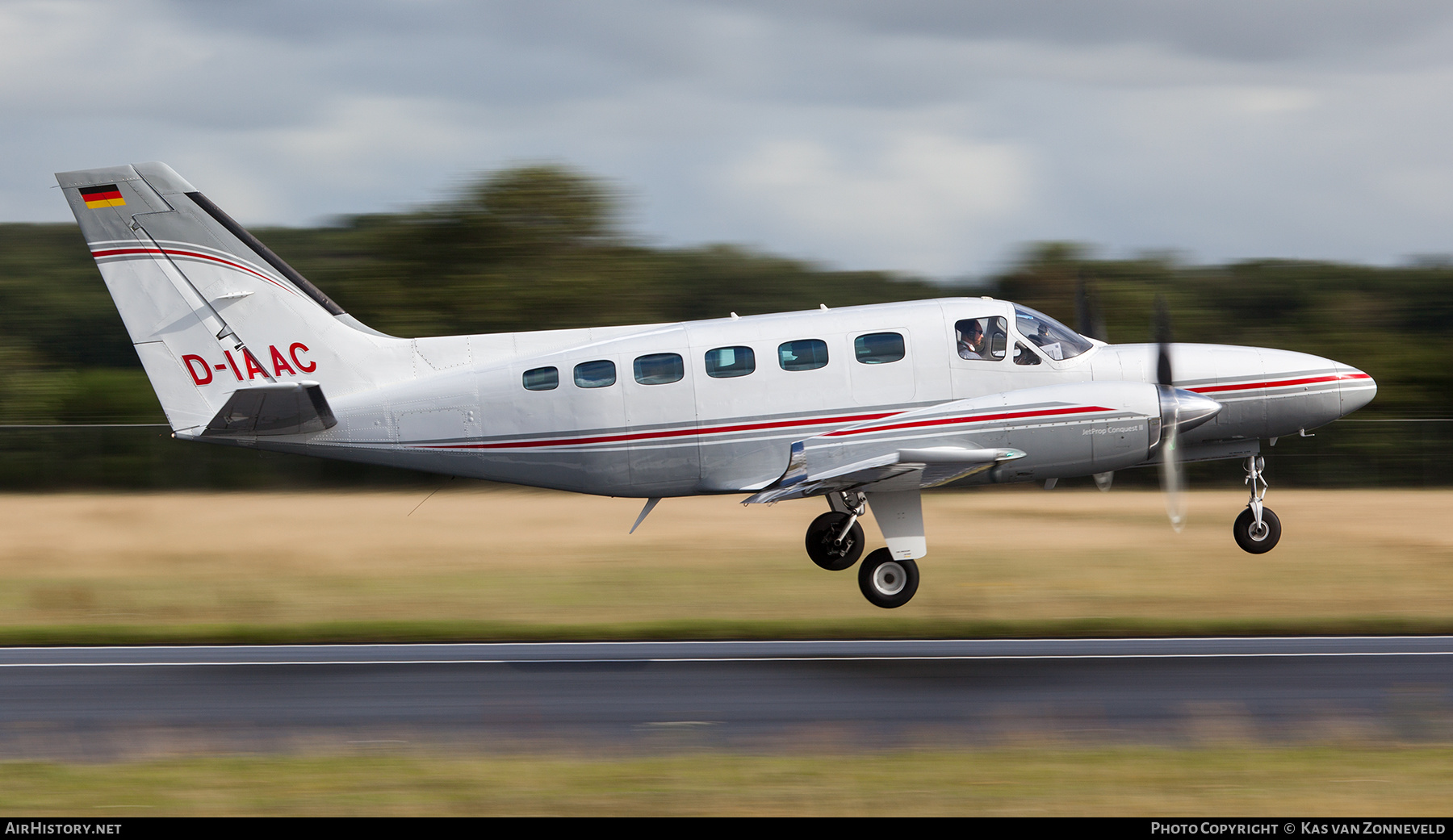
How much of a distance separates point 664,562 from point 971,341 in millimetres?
7975

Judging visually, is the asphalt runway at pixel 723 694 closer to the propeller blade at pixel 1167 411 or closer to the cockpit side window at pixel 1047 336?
the propeller blade at pixel 1167 411

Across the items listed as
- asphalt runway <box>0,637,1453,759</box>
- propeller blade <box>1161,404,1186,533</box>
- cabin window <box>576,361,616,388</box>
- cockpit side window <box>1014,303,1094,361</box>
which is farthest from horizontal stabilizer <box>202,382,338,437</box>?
propeller blade <box>1161,404,1186,533</box>

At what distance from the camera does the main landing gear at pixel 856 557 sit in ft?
45.2

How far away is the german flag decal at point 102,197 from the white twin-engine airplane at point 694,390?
0.08ft

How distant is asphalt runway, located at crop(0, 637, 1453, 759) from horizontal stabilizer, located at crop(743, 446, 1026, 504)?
1.67 meters

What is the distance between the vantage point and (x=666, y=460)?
45.5 ft

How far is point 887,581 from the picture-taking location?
45.3ft

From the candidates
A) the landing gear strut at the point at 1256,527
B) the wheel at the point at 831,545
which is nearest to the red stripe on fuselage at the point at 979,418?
the wheel at the point at 831,545

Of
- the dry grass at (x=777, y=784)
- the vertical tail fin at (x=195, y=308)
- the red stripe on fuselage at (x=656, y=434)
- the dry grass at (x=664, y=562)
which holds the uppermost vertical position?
the vertical tail fin at (x=195, y=308)

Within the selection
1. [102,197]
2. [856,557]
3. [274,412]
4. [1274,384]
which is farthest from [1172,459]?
[102,197]

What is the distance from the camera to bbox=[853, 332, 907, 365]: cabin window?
44.5ft

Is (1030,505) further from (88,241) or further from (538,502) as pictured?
(88,241)

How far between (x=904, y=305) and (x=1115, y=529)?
413 inches

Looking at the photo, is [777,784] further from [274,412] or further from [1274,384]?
[1274,384]
